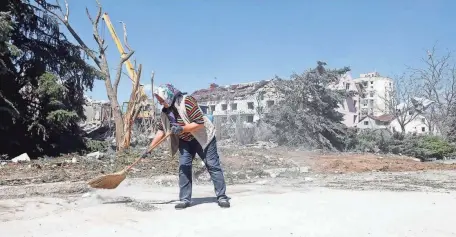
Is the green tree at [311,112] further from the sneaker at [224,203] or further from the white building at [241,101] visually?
the sneaker at [224,203]

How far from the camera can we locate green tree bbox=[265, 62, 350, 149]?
21.1m

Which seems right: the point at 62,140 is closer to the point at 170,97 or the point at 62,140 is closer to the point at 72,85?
the point at 72,85

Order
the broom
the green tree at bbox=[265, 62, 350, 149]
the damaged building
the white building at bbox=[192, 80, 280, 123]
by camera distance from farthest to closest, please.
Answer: the damaged building → the white building at bbox=[192, 80, 280, 123] → the green tree at bbox=[265, 62, 350, 149] → the broom

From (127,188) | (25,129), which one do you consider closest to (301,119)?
(25,129)

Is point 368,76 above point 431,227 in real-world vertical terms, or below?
above

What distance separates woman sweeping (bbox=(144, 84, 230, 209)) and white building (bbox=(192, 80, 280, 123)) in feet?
62.0

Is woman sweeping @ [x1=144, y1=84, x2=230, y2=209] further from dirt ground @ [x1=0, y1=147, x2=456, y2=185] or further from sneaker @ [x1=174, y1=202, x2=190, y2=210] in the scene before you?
dirt ground @ [x1=0, y1=147, x2=456, y2=185]

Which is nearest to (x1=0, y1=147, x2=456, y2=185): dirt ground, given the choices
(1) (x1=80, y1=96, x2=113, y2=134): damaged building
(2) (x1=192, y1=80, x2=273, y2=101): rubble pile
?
(1) (x1=80, y1=96, x2=113, y2=134): damaged building

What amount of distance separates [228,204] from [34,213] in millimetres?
2082

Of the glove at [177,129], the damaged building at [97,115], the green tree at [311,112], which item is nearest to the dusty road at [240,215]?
the glove at [177,129]

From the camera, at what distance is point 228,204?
4785 mm

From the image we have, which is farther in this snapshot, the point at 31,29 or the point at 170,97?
the point at 31,29

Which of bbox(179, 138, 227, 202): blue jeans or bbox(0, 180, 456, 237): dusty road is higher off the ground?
bbox(179, 138, 227, 202): blue jeans

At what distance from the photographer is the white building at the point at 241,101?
2606 cm
